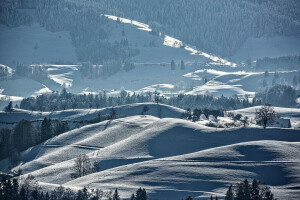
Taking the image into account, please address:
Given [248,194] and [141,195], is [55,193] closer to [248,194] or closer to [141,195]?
[141,195]

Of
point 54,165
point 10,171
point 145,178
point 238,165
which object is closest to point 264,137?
point 238,165

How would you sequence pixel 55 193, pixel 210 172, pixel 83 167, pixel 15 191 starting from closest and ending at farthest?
pixel 15 191, pixel 55 193, pixel 210 172, pixel 83 167

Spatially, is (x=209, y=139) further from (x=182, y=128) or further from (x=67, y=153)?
(x=67, y=153)

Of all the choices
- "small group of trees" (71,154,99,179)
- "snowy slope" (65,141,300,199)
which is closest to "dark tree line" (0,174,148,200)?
"snowy slope" (65,141,300,199)

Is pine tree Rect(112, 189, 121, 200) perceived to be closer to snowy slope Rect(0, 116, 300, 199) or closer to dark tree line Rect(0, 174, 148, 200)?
dark tree line Rect(0, 174, 148, 200)

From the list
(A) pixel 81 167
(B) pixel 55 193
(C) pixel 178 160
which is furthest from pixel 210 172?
(B) pixel 55 193
